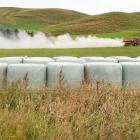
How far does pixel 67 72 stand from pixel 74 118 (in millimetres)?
4150

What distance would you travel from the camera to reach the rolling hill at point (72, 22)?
10538cm

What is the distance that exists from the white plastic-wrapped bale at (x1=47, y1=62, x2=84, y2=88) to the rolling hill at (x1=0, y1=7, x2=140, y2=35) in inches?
3278

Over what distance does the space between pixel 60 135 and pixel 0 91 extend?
9.36 feet

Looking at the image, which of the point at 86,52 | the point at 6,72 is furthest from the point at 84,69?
the point at 86,52

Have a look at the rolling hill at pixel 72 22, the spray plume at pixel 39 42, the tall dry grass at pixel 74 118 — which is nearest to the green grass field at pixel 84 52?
the tall dry grass at pixel 74 118

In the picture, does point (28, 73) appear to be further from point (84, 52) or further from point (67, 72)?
point (84, 52)

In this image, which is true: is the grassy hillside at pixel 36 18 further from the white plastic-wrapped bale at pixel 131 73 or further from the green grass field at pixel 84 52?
the white plastic-wrapped bale at pixel 131 73

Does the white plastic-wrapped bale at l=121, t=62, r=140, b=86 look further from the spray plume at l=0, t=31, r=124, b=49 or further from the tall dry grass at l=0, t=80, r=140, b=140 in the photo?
the spray plume at l=0, t=31, r=124, b=49

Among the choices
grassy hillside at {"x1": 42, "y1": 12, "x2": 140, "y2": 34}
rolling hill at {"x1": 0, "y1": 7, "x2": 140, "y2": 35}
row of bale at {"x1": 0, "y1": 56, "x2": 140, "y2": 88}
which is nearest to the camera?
row of bale at {"x1": 0, "y1": 56, "x2": 140, "y2": 88}

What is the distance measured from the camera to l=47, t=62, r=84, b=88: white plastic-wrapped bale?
10727 mm

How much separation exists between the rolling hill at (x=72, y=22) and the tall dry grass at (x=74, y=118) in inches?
3404

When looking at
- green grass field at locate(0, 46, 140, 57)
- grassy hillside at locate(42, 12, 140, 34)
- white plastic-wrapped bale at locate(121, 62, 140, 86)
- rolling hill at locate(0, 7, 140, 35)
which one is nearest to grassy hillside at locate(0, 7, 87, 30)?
rolling hill at locate(0, 7, 140, 35)

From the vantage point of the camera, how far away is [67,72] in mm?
10773

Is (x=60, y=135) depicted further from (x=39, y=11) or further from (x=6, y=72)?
(x=39, y=11)
